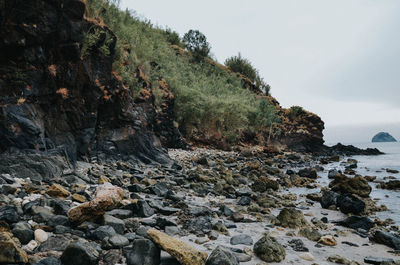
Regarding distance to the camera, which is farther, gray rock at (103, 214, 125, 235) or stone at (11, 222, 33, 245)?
gray rock at (103, 214, 125, 235)

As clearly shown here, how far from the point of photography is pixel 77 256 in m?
2.69

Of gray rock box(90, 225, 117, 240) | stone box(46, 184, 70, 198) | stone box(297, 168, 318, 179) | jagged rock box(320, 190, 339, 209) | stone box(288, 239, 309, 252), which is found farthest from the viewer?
stone box(297, 168, 318, 179)

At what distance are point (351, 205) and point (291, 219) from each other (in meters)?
2.72

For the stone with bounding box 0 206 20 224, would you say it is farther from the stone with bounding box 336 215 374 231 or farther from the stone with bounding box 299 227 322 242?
the stone with bounding box 336 215 374 231

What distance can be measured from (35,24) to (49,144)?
330cm

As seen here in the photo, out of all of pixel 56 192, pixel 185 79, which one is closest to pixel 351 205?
pixel 56 192

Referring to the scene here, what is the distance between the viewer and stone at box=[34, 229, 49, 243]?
10.2 feet

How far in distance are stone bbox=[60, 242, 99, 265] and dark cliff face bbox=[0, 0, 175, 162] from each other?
477 cm

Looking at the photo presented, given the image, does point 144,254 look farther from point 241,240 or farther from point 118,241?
point 241,240

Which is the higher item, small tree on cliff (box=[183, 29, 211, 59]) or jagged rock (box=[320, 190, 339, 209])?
small tree on cliff (box=[183, 29, 211, 59])

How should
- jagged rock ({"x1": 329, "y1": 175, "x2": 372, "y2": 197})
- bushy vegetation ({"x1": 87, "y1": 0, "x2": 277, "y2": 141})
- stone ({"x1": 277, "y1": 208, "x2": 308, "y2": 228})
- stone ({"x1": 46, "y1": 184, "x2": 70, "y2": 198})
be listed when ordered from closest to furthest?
stone ({"x1": 46, "y1": 184, "x2": 70, "y2": 198}), stone ({"x1": 277, "y1": 208, "x2": 308, "y2": 228}), jagged rock ({"x1": 329, "y1": 175, "x2": 372, "y2": 197}), bushy vegetation ({"x1": 87, "y1": 0, "x2": 277, "y2": 141})

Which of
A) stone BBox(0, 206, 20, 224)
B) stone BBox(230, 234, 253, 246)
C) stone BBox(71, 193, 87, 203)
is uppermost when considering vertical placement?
stone BBox(0, 206, 20, 224)

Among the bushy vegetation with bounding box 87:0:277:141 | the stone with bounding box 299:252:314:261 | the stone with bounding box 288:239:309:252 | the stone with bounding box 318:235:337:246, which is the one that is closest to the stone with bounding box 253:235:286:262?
the stone with bounding box 299:252:314:261

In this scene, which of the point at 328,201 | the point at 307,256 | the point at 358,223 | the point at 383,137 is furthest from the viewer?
the point at 383,137
